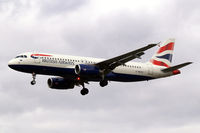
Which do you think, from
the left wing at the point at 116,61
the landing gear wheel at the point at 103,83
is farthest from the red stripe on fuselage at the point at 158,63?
the landing gear wheel at the point at 103,83

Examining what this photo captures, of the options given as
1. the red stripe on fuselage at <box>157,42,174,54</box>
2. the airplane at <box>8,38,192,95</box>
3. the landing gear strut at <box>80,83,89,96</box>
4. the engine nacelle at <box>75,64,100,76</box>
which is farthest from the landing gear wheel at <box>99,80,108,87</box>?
the red stripe on fuselage at <box>157,42,174,54</box>

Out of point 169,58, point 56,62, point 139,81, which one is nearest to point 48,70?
point 56,62

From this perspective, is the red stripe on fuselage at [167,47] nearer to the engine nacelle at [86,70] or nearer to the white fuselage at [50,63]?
the white fuselage at [50,63]

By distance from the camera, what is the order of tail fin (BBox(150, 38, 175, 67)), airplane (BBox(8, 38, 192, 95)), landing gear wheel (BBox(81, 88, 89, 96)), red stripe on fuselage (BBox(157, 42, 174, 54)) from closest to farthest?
airplane (BBox(8, 38, 192, 95))
landing gear wheel (BBox(81, 88, 89, 96))
tail fin (BBox(150, 38, 175, 67))
red stripe on fuselage (BBox(157, 42, 174, 54))

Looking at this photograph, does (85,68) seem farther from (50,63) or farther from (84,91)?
(84,91)

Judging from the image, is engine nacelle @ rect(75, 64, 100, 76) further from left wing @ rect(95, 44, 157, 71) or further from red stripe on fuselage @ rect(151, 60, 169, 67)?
red stripe on fuselage @ rect(151, 60, 169, 67)

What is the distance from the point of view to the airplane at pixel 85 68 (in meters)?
68.5

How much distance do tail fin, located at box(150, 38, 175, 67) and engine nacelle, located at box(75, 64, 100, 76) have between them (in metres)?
11.3

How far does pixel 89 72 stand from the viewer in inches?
2736

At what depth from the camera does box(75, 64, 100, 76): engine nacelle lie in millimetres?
69000

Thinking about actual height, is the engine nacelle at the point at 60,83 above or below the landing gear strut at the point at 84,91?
above

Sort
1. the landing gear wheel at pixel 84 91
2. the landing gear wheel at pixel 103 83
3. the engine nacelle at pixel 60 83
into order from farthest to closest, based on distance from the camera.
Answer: the engine nacelle at pixel 60 83, the landing gear wheel at pixel 84 91, the landing gear wheel at pixel 103 83

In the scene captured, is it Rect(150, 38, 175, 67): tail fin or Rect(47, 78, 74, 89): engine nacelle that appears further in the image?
Rect(150, 38, 175, 67): tail fin

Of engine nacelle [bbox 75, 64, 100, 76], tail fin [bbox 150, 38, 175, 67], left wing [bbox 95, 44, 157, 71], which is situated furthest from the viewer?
tail fin [bbox 150, 38, 175, 67]
